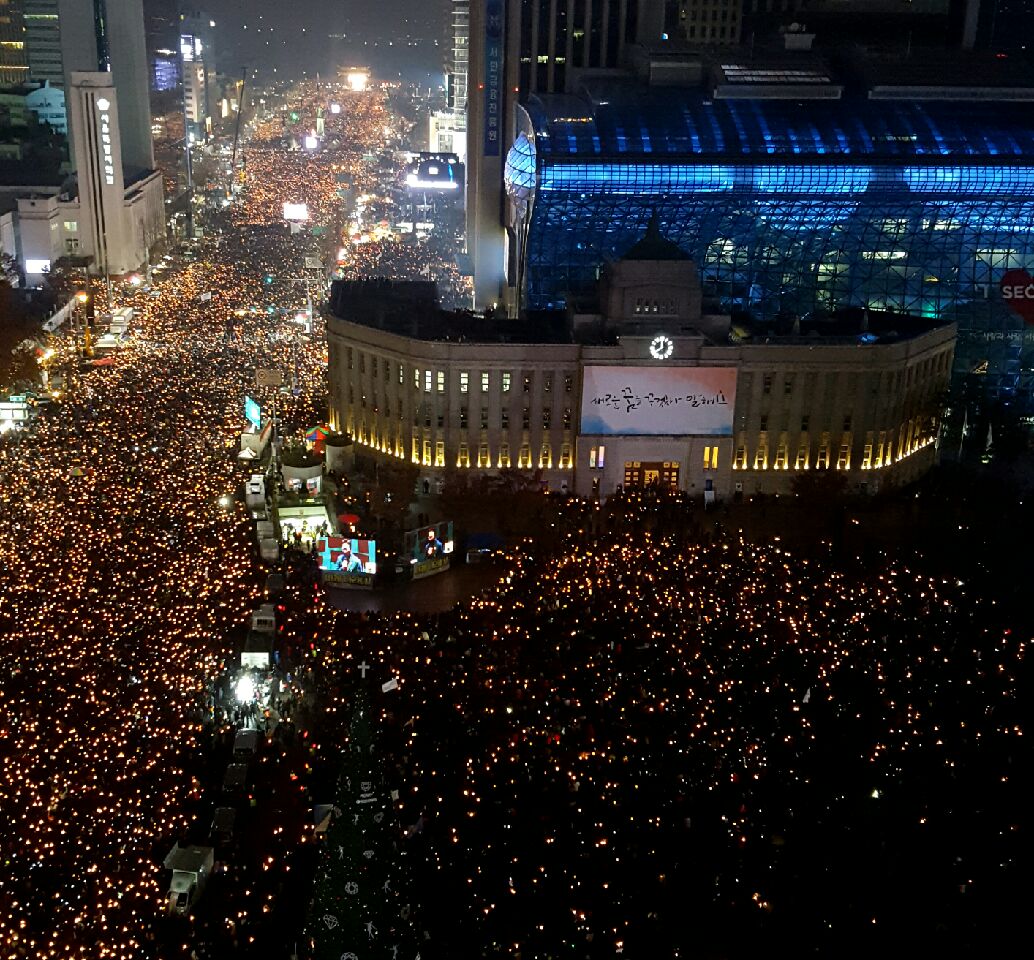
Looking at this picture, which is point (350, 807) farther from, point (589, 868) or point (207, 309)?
point (207, 309)

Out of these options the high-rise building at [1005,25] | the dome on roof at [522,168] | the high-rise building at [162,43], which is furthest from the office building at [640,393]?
the high-rise building at [162,43]

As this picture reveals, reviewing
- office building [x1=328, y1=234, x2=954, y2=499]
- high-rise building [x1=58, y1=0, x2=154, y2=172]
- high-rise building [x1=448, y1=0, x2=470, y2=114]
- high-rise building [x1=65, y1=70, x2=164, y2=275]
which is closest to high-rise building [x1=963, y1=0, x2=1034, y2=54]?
office building [x1=328, y1=234, x2=954, y2=499]

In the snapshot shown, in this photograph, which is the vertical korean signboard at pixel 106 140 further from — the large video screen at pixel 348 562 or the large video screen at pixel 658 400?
the large video screen at pixel 348 562

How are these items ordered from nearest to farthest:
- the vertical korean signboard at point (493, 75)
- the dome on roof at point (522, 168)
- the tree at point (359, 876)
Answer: the tree at point (359, 876)
the dome on roof at point (522, 168)
the vertical korean signboard at point (493, 75)

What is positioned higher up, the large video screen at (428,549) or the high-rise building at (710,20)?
the high-rise building at (710,20)

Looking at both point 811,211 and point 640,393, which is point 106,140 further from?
point 640,393

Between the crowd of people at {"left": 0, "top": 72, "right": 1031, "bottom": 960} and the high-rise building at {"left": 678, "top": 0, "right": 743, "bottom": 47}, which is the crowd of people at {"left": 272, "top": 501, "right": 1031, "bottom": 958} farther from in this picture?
the high-rise building at {"left": 678, "top": 0, "right": 743, "bottom": 47}

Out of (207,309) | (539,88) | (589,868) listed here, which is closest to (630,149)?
(539,88)
